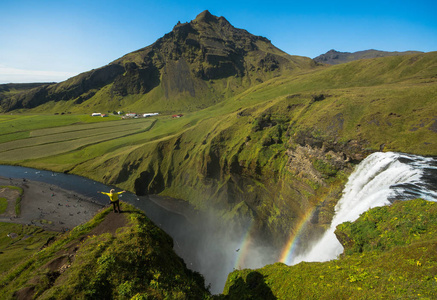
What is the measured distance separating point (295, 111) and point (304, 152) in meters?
18.6

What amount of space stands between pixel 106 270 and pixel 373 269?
1705 cm

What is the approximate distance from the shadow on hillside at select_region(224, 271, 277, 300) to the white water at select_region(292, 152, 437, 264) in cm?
1456

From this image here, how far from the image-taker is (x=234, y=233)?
180ft

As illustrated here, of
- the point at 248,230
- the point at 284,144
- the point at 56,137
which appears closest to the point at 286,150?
the point at 284,144

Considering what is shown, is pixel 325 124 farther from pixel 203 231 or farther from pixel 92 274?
pixel 92 274

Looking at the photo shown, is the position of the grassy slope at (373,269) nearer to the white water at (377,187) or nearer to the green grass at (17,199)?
the white water at (377,187)

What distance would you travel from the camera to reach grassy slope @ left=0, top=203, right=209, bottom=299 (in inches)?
439

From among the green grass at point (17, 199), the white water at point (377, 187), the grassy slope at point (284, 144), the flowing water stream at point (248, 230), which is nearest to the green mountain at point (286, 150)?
the grassy slope at point (284, 144)

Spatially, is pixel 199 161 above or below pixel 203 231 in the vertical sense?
above

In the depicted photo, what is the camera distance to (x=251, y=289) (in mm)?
18172

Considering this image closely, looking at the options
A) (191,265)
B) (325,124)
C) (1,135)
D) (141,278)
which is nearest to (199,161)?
(191,265)

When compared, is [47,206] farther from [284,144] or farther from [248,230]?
[284,144]

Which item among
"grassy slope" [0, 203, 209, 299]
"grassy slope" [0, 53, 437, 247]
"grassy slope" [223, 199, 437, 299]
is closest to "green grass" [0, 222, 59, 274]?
"grassy slope" [0, 53, 437, 247]

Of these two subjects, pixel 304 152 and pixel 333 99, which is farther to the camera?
pixel 333 99
